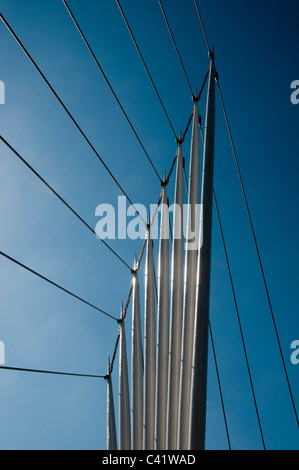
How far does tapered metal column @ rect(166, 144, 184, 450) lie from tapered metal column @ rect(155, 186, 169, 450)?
1.55ft

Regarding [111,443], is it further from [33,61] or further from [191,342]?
[33,61]

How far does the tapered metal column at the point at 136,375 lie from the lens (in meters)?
11.9

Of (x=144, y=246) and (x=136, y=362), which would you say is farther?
(x=144, y=246)

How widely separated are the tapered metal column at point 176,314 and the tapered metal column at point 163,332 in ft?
1.55

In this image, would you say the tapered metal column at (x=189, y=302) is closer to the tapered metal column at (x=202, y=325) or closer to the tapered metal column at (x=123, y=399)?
the tapered metal column at (x=202, y=325)

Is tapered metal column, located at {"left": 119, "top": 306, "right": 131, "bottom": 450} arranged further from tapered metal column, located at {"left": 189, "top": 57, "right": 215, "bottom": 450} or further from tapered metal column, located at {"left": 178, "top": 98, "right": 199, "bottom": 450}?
tapered metal column, located at {"left": 189, "top": 57, "right": 215, "bottom": 450}

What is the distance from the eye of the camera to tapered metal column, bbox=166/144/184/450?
973cm

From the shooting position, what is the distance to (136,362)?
13.9 m

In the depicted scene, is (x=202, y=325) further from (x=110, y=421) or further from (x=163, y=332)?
(x=110, y=421)

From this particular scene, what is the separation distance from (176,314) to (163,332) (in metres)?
0.84
